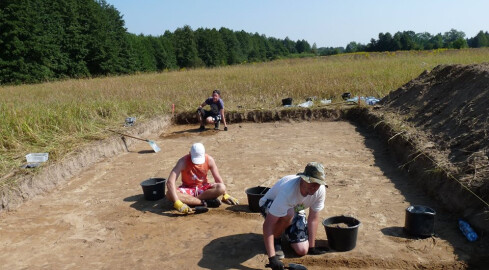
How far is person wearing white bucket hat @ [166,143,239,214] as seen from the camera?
182 inches

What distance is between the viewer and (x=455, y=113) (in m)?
6.73

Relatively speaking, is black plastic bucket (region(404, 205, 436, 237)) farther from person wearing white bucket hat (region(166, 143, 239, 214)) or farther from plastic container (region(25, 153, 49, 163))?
plastic container (region(25, 153, 49, 163))

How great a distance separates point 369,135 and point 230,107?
4183mm

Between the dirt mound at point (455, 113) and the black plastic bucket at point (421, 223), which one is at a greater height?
the dirt mound at point (455, 113)

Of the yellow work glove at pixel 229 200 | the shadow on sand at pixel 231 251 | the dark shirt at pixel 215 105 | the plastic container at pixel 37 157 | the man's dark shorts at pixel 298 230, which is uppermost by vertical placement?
the dark shirt at pixel 215 105

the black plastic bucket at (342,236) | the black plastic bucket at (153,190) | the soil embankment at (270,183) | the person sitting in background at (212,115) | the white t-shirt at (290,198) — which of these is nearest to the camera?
the white t-shirt at (290,198)

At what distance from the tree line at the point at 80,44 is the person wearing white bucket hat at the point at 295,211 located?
89.0ft

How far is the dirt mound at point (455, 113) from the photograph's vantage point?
4.59 meters

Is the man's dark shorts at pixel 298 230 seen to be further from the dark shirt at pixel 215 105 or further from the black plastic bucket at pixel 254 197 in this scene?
the dark shirt at pixel 215 105

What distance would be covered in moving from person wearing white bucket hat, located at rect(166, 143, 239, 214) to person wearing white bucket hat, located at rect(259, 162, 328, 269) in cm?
114

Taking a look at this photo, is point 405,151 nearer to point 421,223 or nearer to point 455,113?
point 455,113

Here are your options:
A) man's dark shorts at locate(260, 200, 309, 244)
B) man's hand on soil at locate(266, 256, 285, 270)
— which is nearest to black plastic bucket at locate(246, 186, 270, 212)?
man's dark shorts at locate(260, 200, 309, 244)

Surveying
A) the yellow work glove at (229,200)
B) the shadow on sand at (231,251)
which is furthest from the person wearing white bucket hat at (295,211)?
the yellow work glove at (229,200)

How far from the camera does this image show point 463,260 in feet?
11.2
